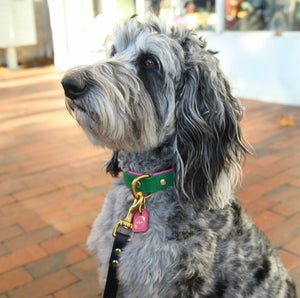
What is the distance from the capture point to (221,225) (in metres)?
2.07

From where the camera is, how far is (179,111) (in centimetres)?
198

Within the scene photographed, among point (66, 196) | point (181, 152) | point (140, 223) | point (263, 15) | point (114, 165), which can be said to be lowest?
point (66, 196)

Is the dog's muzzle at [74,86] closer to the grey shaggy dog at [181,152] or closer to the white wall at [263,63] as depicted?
the grey shaggy dog at [181,152]

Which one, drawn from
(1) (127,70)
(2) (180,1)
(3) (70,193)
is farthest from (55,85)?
(1) (127,70)

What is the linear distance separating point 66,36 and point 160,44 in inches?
375

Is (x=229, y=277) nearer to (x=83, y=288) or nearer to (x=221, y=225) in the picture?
(x=221, y=225)

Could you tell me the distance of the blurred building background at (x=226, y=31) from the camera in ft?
23.0

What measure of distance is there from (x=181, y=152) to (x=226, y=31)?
647 centimetres

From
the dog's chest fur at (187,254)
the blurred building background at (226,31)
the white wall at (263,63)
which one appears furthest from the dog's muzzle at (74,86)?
the white wall at (263,63)

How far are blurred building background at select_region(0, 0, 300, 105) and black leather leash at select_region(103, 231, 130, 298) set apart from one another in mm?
3831

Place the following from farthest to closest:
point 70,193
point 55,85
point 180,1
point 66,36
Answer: point 66,36
point 55,85
point 180,1
point 70,193

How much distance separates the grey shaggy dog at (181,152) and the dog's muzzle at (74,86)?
0.23 feet

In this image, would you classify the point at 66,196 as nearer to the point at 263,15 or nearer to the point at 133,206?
the point at 133,206

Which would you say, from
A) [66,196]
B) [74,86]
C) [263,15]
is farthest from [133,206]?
[263,15]
